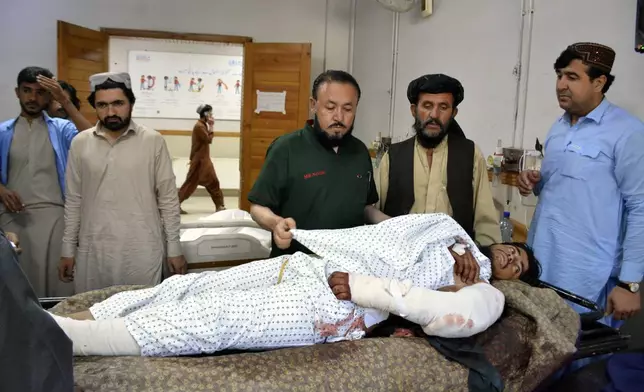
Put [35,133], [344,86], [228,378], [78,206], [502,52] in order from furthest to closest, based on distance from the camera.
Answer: [502,52]
[35,133]
[78,206]
[344,86]
[228,378]

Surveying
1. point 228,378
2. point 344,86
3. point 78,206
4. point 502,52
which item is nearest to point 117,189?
point 78,206

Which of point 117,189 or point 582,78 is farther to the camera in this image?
point 117,189

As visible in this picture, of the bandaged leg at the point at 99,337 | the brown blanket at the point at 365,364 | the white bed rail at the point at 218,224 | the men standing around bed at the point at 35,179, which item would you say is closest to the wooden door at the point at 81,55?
the men standing around bed at the point at 35,179

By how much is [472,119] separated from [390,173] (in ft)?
5.17

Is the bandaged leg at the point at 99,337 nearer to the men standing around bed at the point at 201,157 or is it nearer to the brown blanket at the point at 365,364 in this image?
the brown blanket at the point at 365,364

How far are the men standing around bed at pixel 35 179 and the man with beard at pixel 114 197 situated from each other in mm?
498

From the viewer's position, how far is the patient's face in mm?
2115

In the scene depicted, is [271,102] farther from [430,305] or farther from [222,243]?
[430,305]

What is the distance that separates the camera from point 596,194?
209 centimetres

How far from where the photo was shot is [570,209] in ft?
7.07

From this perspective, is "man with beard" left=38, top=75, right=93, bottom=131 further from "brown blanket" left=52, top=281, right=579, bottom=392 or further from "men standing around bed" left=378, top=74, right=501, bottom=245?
"men standing around bed" left=378, top=74, right=501, bottom=245

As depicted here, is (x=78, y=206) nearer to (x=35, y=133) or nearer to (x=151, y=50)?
(x=35, y=133)

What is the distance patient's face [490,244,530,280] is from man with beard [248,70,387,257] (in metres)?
0.49

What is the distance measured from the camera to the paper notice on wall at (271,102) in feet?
18.6
